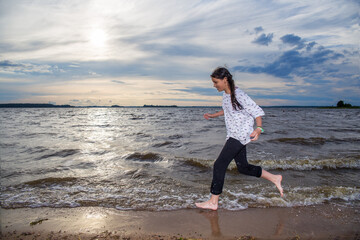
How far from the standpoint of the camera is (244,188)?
5172mm

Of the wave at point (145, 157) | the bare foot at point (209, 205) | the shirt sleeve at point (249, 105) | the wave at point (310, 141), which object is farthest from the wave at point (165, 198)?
the wave at point (310, 141)

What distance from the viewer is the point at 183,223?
3.53 m

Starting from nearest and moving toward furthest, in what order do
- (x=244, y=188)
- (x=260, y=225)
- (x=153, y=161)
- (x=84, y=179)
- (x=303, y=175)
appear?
1. (x=260, y=225)
2. (x=244, y=188)
3. (x=84, y=179)
4. (x=303, y=175)
5. (x=153, y=161)

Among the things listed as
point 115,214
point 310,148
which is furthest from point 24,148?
point 310,148

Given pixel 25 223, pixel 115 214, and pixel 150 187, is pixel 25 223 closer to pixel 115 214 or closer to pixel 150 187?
pixel 115 214

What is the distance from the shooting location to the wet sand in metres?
3.20

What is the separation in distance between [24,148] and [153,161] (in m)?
6.15

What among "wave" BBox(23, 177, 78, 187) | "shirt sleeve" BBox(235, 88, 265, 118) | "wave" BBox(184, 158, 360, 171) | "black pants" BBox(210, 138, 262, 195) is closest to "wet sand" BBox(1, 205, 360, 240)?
"black pants" BBox(210, 138, 262, 195)

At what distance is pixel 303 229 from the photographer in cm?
333

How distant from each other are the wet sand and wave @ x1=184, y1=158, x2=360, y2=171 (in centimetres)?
308

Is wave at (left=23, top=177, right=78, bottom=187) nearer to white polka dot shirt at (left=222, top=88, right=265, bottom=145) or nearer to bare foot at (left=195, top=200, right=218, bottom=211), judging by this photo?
bare foot at (left=195, top=200, right=218, bottom=211)

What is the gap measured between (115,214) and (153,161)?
4.17 m

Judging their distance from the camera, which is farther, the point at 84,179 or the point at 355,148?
the point at 355,148

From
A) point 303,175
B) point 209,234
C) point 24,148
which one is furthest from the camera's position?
point 24,148
